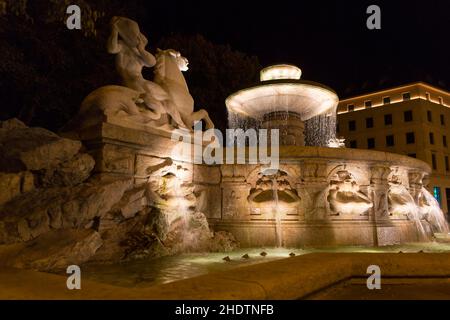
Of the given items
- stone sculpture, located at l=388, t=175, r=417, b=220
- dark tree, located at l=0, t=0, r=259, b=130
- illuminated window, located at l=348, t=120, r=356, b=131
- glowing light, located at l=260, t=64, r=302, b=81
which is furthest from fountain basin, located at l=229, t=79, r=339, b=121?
illuminated window, located at l=348, t=120, r=356, b=131

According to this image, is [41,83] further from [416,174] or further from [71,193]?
[416,174]

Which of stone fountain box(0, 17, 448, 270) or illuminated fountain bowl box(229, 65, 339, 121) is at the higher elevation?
illuminated fountain bowl box(229, 65, 339, 121)

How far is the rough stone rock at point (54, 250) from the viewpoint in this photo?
478 centimetres

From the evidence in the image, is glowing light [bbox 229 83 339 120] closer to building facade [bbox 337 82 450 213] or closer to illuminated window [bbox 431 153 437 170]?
building facade [bbox 337 82 450 213]

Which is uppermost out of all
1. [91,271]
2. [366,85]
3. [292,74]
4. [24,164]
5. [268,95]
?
[366,85]

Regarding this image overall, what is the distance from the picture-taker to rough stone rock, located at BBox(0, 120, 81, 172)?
5.86m

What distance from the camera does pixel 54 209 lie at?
5496 mm

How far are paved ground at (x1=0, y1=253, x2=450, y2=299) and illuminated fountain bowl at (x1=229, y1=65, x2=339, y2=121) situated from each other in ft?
22.1

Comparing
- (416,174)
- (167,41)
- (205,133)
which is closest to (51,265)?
(205,133)

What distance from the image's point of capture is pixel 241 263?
5875 mm

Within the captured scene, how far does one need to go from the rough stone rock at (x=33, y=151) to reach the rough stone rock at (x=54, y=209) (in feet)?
1.46

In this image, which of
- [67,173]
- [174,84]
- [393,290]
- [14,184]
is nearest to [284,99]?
[174,84]

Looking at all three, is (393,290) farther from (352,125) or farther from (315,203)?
(352,125)
